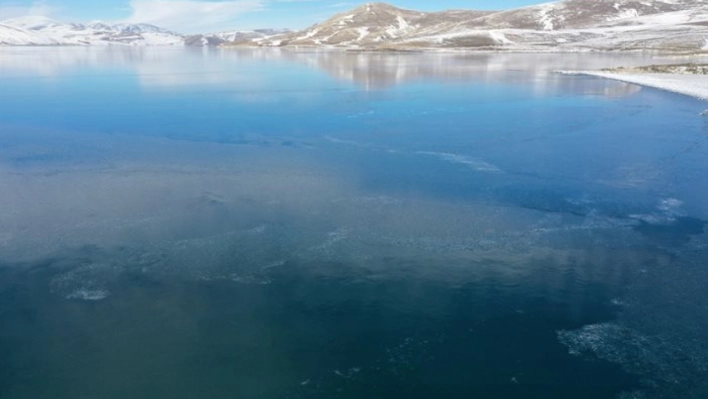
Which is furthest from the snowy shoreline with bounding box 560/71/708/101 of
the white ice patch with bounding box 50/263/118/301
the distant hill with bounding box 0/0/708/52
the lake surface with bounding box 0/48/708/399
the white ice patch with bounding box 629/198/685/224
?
the distant hill with bounding box 0/0/708/52

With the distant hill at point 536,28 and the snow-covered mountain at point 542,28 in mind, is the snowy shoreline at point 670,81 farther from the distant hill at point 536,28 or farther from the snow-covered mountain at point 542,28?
the snow-covered mountain at point 542,28

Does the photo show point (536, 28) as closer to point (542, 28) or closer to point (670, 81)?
point (542, 28)

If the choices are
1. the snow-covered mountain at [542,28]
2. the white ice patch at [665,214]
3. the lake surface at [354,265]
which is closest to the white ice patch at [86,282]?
the lake surface at [354,265]

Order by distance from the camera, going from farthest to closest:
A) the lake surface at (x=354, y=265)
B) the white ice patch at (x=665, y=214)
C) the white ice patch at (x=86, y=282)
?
the white ice patch at (x=665, y=214) → the white ice patch at (x=86, y=282) → the lake surface at (x=354, y=265)

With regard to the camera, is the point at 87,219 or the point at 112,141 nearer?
the point at 87,219

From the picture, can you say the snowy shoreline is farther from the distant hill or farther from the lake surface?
the distant hill

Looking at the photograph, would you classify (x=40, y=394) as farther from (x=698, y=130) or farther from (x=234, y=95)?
(x=234, y=95)

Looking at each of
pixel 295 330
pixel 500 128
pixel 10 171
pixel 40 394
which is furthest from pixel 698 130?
pixel 10 171
